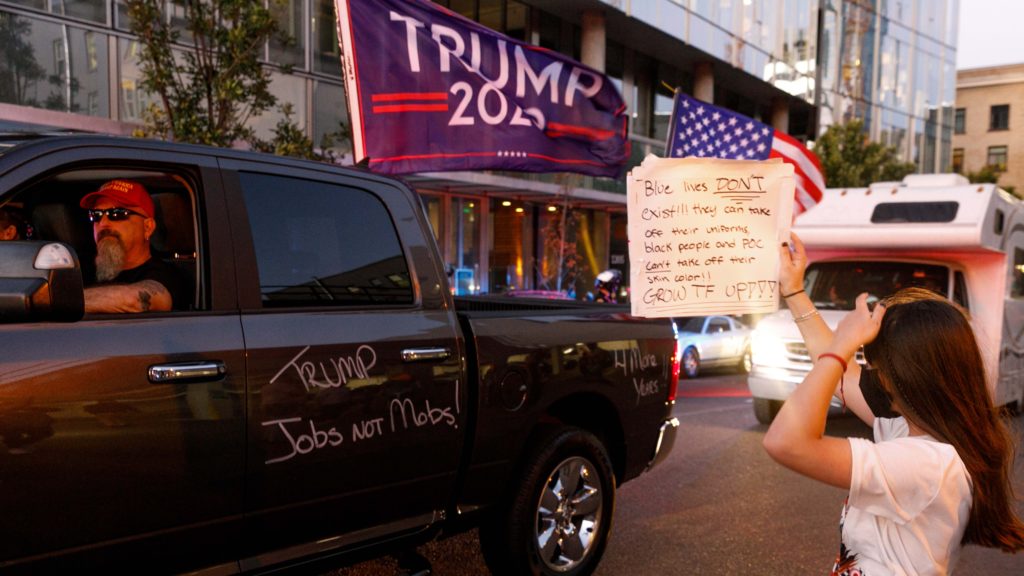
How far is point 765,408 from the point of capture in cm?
977

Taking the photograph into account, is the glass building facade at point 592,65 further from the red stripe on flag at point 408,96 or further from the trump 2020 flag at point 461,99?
the red stripe on flag at point 408,96

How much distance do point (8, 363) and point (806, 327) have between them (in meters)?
2.25

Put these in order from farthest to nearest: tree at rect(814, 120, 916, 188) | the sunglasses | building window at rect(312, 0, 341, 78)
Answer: tree at rect(814, 120, 916, 188), building window at rect(312, 0, 341, 78), the sunglasses

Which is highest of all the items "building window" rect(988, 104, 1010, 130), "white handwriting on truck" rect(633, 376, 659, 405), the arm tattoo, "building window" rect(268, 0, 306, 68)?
"building window" rect(988, 104, 1010, 130)

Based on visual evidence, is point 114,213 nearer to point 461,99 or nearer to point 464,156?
point 464,156

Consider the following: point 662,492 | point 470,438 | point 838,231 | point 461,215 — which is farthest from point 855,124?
point 470,438

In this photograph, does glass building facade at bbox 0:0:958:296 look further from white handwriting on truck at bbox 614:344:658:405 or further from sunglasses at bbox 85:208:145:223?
sunglasses at bbox 85:208:145:223

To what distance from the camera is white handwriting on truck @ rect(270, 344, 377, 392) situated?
3213 mm

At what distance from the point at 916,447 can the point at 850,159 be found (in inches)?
1159

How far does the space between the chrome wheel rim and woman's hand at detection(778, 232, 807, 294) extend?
219 cm

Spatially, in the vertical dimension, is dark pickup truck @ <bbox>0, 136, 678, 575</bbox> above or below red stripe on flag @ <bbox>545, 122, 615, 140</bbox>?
below

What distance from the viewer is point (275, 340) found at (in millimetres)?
3166

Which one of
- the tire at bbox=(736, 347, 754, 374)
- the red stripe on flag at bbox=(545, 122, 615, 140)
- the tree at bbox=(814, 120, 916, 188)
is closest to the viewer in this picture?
the red stripe on flag at bbox=(545, 122, 615, 140)

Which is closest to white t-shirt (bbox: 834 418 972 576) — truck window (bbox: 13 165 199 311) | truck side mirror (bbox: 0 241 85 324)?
truck side mirror (bbox: 0 241 85 324)
